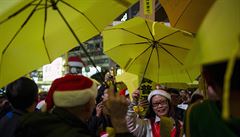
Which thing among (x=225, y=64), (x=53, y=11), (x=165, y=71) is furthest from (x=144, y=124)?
(x=225, y=64)

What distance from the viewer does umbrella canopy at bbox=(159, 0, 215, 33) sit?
3444 millimetres

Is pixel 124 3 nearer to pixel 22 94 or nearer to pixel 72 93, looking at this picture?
pixel 72 93

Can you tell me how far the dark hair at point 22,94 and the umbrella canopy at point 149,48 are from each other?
2.06 m

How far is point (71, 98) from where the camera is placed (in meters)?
2.75

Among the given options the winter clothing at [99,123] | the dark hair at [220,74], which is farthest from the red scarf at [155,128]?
the dark hair at [220,74]

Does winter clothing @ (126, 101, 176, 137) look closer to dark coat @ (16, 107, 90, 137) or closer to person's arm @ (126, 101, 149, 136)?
person's arm @ (126, 101, 149, 136)

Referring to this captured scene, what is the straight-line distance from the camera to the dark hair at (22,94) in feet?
12.9

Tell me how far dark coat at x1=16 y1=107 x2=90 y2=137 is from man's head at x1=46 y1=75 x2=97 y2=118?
0.16 meters

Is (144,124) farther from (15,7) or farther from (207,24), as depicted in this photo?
(207,24)

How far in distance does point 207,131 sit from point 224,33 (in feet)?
3.16

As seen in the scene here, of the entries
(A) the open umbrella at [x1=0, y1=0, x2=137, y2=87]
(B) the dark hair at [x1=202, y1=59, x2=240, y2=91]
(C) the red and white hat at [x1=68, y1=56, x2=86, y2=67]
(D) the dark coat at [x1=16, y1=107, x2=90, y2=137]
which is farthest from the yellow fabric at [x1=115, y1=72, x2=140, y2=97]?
(C) the red and white hat at [x1=68, y1=56, x2=86, y2=67]

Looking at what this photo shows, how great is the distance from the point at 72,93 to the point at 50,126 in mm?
400

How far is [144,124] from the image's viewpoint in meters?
4.90

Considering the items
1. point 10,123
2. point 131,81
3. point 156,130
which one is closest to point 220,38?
point 10,123
